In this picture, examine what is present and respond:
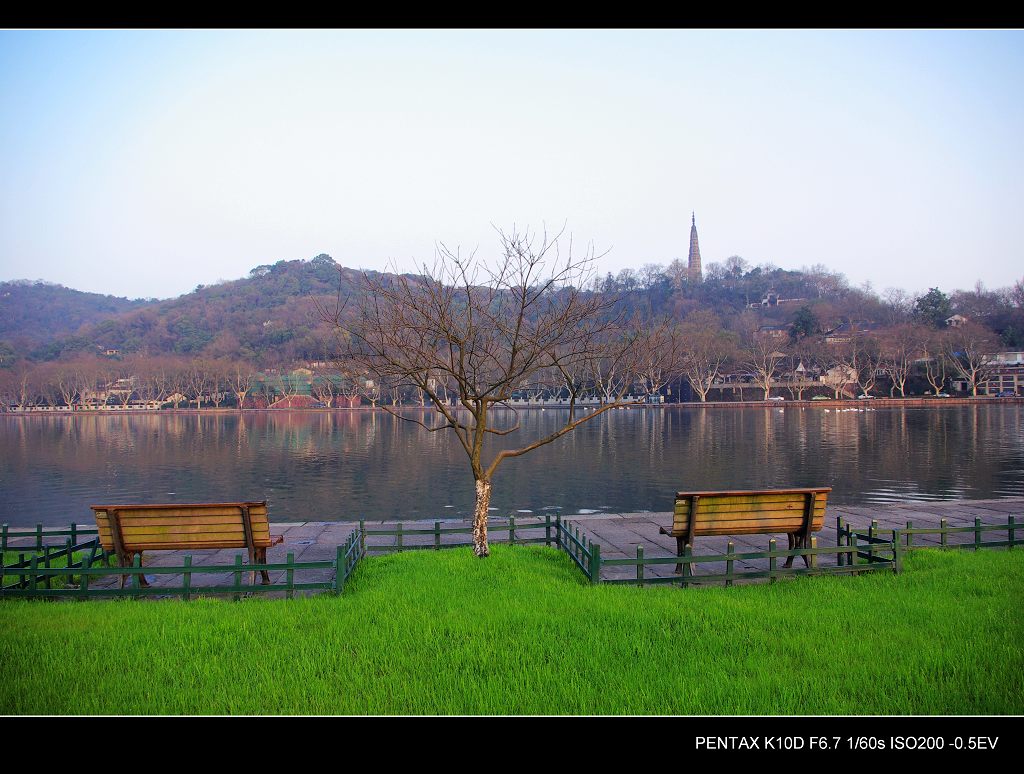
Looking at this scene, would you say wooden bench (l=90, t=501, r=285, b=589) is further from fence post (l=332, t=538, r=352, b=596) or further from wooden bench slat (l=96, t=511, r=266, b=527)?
fence post (l=332, t=538, r=352, b=596)

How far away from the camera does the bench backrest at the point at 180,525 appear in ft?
22.9

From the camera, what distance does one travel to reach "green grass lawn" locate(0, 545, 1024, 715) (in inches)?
160

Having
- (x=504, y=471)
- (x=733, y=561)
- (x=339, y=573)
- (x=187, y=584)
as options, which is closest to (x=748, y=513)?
(x=733, y=561)

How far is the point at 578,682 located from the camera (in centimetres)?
427

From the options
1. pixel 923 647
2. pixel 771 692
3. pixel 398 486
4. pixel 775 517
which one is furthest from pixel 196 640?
pixel 398 486

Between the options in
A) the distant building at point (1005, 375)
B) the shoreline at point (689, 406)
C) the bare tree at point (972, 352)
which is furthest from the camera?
the distant building at point (1005, 375)

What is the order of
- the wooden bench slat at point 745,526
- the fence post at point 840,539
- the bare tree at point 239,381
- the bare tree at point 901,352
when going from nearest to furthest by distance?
1. the wooden bench slat at point 745,526
2. the fence post at point 840,539
3. the bare tree at point 901,352
4. the bare tree at point 239,381

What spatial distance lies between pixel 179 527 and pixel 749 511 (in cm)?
576

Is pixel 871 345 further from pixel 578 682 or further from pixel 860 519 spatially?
pixel 578 682

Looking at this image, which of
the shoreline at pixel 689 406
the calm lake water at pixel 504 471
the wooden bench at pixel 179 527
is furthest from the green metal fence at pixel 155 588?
the shoreline at pixel 689 406

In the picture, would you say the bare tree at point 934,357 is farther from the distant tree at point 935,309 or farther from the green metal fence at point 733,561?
the green metal fence at point 733,561

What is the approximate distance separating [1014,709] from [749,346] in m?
99.1

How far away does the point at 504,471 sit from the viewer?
22688 millimetres

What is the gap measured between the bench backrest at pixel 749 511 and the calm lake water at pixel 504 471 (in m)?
8.17
